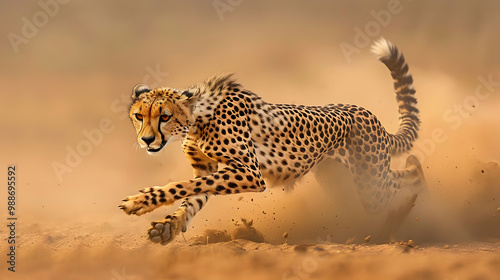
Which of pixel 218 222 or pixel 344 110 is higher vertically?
pixel 344 110

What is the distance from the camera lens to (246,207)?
29.8 feet

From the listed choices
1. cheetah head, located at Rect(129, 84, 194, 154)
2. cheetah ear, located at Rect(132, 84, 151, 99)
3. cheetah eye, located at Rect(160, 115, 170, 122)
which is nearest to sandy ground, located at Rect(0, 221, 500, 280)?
cheetah head, located at Rect(129, 84, 194, 154)

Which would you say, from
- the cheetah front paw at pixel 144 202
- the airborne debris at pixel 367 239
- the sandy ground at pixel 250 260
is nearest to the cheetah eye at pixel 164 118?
the cheetah front paw at pixel 144 202

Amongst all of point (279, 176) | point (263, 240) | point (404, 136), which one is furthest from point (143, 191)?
point (404, 136)

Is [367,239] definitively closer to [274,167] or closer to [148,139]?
[274,167]

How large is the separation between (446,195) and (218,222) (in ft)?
11.2

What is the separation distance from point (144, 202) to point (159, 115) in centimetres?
109

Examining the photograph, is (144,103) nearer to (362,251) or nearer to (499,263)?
(362,251)

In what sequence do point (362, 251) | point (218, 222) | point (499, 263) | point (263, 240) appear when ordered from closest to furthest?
point (499, 263)
point (362, 251)
point (263, 240)
point (218, 222)

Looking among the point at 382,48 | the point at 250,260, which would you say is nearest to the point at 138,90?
the point at 250,260

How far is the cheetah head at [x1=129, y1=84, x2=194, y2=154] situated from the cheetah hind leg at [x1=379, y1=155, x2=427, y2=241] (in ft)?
10.1

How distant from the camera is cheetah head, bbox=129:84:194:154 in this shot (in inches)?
251

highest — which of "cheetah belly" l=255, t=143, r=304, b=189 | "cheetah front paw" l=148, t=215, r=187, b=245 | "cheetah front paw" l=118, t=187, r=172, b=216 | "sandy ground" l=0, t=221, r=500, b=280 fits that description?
"cheetah belly" l=255, t=143, r=304, b=189

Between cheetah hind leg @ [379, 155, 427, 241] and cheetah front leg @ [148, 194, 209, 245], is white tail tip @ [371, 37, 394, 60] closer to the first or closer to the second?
cheetah hind leg @ [379, 155, 427, 241]
